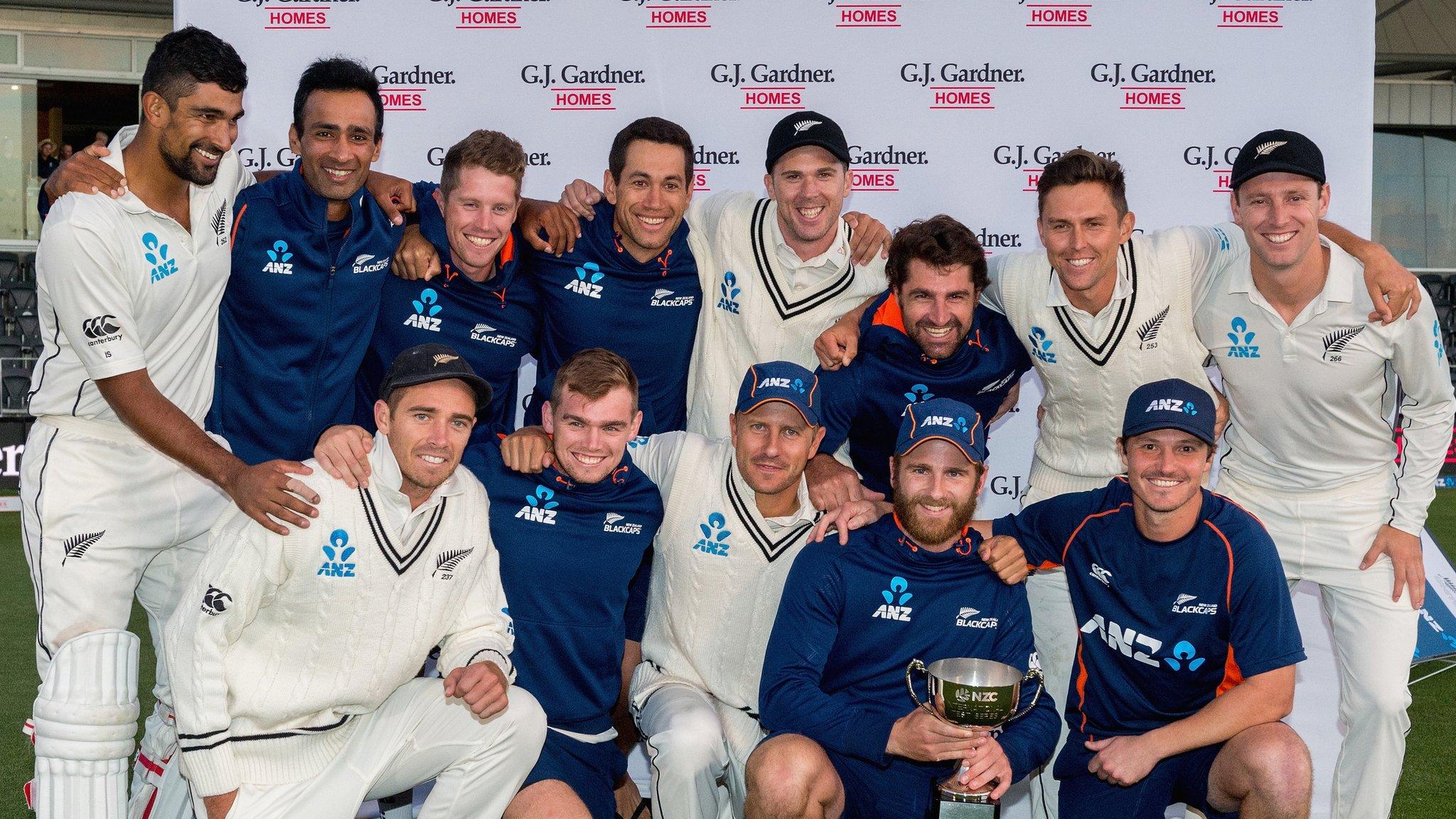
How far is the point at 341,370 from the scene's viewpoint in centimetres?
383

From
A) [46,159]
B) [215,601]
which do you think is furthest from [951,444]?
[46,159]

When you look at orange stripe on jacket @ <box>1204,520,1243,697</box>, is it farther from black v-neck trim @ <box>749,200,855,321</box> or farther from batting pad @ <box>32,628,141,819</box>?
batting pad @ <box>32,628,141,819</box>

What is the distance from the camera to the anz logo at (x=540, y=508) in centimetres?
353

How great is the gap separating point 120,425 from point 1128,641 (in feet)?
9.63

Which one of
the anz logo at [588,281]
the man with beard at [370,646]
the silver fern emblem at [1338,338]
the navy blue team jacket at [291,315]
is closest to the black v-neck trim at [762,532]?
the man with beard at [370,646]

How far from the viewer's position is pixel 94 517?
3.31 m

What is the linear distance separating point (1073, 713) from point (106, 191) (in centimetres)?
311

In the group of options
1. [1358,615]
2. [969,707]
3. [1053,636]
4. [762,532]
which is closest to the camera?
[969,707]

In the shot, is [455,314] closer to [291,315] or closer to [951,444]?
[291,315]

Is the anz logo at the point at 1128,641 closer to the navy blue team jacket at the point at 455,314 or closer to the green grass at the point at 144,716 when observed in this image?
the green grass at the point at 144,716

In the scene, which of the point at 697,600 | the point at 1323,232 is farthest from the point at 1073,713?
the point at 1323,232

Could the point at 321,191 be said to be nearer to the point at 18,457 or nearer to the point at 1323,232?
the point at 1323,232

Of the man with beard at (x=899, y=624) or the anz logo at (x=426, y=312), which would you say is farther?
the anz logo at (x=426, y=312)

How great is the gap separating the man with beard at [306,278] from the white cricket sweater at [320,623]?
664mm
